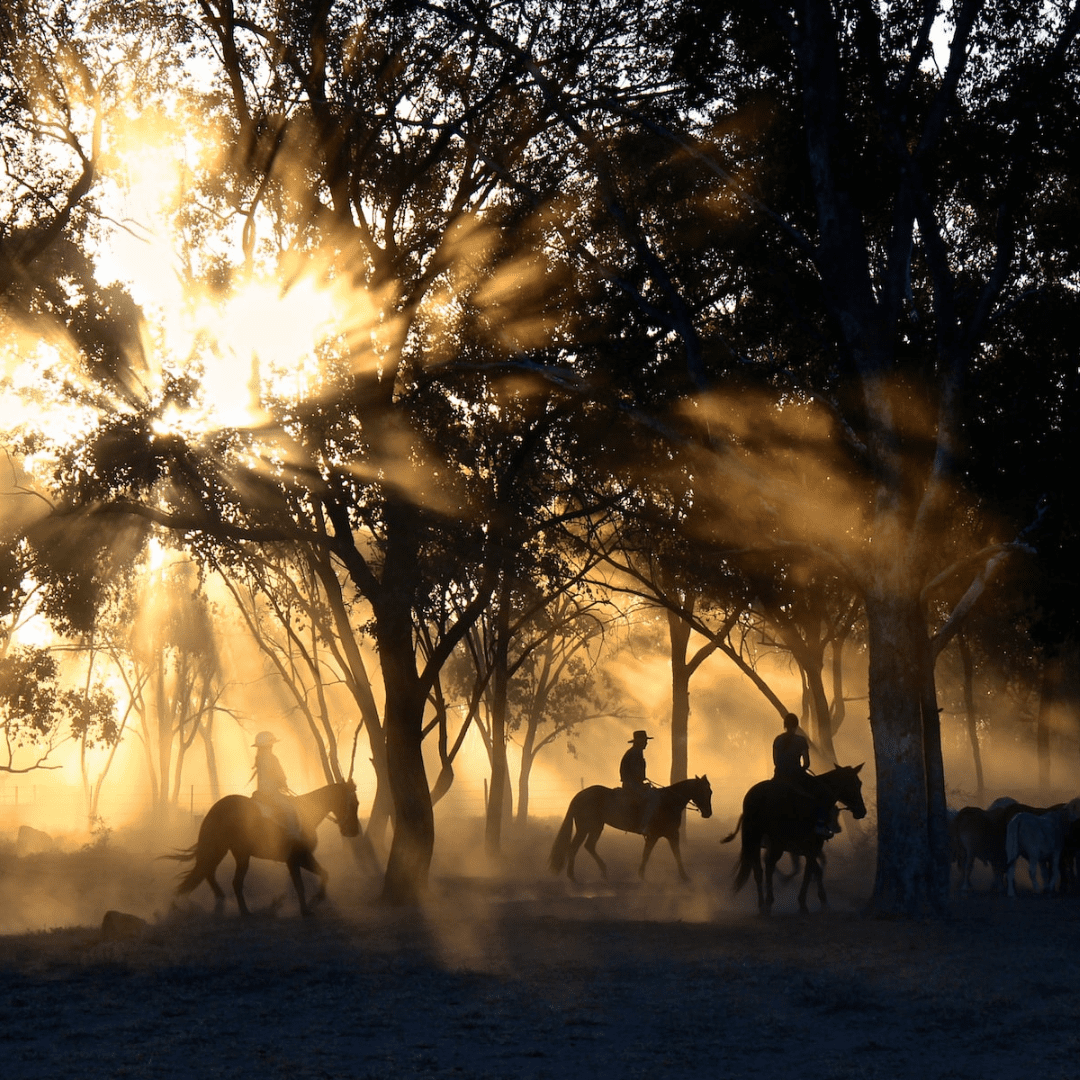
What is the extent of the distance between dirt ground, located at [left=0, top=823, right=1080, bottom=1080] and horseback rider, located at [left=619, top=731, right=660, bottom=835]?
3.72m

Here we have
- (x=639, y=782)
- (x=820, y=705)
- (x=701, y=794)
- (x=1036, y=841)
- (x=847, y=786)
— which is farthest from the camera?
(x=820, y=705)

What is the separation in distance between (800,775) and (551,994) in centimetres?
882

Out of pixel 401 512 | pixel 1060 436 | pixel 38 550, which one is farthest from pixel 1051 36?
pixel 38 550

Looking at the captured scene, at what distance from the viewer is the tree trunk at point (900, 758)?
16234mm

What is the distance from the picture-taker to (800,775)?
60.8ft

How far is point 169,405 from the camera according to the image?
18.5 m

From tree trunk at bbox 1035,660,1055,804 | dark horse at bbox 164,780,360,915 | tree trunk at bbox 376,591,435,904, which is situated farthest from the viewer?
tree trunk at bbox 1035,660,1055,804

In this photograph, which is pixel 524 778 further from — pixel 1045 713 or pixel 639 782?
pixel 639 782

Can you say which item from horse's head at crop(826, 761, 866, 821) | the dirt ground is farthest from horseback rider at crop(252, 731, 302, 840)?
horse's head at crop(826, 761, 866, 821)

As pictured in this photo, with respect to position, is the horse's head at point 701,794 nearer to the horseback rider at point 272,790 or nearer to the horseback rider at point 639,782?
the horseback rider at point 639,782

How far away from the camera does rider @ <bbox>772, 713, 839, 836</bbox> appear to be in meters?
17.6

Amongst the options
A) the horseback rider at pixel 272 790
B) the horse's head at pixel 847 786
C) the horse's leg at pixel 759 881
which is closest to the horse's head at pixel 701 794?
the horse's leg at pixel 759 881

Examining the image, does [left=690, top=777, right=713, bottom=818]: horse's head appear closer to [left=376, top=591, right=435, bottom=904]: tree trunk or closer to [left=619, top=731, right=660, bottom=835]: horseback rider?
[left=619, top=731, right=660, bottom=835]: horseback rider

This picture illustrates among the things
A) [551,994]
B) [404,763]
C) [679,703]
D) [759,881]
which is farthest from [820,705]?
[551,994]
